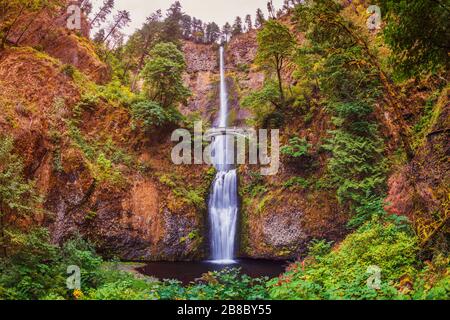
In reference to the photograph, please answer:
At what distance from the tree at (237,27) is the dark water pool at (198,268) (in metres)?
36.7

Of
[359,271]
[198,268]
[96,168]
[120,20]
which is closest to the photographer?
[359,271]

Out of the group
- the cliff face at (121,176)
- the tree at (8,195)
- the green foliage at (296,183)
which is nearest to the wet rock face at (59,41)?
the cliff face at (121,176)

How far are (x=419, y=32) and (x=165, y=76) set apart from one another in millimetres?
14610

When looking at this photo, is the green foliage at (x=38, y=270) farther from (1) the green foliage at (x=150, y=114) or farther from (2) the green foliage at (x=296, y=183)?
(2) the green foliage at (x=296, y=183)

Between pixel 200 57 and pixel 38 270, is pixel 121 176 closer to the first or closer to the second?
pixel 38 270

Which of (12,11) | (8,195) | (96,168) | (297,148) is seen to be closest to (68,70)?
(12,11)

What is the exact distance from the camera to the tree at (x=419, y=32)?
20.3ft

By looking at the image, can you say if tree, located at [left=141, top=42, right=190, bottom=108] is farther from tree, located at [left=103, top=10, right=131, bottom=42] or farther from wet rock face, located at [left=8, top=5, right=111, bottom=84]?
tree, located at [left=103, top=10, right=131, bottom=42]

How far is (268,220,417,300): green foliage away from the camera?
5.76m

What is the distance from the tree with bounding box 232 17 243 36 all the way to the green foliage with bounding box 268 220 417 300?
40.7m

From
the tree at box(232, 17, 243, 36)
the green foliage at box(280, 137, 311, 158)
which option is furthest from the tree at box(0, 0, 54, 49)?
the tree at box(232, 17, 243, 36)

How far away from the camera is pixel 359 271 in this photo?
748cm
